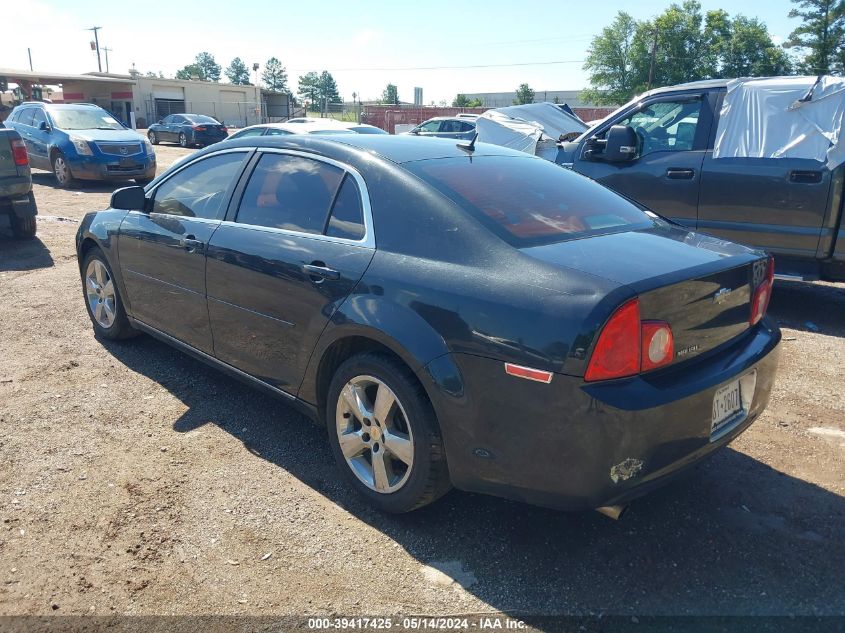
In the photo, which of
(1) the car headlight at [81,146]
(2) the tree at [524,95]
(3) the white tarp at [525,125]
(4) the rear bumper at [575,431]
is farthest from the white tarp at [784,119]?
(2) the tree at [524,95]

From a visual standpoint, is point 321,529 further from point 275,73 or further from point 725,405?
point 275,73

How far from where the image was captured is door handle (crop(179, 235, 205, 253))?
4012 millimetres

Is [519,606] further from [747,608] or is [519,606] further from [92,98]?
[92,98]

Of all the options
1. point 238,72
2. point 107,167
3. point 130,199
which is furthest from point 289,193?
point 238,72

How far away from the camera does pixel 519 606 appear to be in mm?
2570

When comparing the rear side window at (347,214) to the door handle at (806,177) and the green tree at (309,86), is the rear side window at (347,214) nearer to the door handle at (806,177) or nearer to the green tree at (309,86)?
the door handle at (806,177)

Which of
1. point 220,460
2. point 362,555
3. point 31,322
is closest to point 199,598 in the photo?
point 362,555

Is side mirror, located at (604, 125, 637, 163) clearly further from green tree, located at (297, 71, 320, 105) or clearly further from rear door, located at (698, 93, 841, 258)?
green tree, located at (297, 71, 320, 105)

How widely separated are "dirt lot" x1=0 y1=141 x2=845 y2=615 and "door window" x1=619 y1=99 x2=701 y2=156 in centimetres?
306

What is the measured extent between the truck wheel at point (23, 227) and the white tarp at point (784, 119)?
830 centimetres

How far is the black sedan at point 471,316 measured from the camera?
8.10ft

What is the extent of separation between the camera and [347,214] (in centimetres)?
332

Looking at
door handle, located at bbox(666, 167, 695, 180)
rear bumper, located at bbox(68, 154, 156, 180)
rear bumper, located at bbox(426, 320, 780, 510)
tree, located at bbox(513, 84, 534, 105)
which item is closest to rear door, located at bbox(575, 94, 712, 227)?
door handle, located at bbox(666, 167, 695, 180)

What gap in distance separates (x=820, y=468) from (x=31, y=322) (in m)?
5.96
